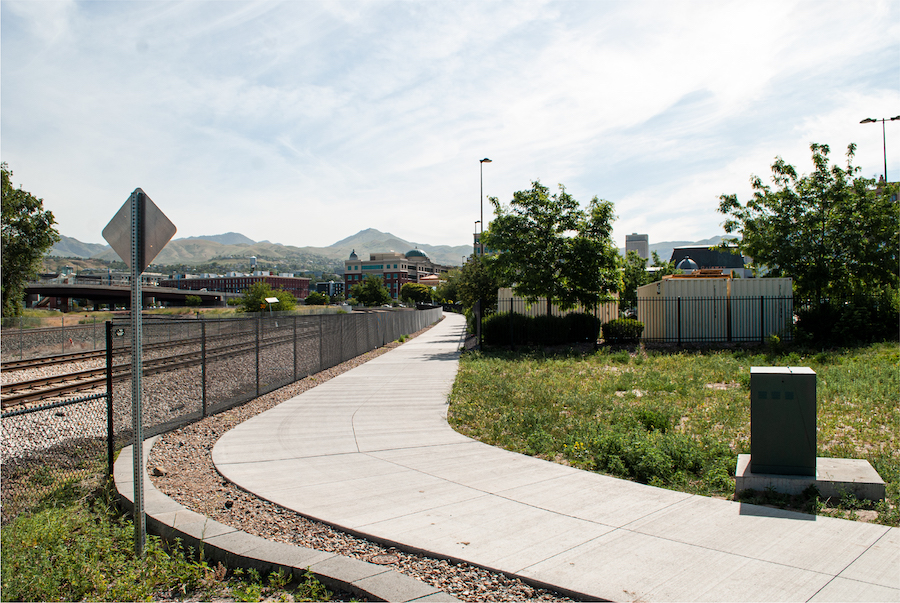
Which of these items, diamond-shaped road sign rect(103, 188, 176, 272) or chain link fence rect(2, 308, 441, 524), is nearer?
diamond-shaped road sign rect(103, 188, 176, 272)

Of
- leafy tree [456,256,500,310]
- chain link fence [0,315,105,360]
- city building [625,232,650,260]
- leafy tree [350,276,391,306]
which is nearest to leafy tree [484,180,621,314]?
leafy tree [456,256,500,310]

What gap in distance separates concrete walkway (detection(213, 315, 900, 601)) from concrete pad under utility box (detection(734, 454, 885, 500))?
0.42 metres

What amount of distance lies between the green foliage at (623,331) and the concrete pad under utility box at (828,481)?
17.7 meters

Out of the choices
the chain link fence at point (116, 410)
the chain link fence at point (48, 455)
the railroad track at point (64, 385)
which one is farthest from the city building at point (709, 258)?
the chain link fence at point (48, 455)

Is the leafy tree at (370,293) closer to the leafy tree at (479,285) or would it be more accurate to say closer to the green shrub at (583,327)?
the leafy tree at (479,285)

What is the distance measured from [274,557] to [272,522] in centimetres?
101

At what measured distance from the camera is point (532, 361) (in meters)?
18.3

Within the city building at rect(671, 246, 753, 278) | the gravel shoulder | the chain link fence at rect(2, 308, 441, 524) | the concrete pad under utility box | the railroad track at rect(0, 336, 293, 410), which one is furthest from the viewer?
the city building at rect(671, 246, 753, 278)

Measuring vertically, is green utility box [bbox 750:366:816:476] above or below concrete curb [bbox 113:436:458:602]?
above

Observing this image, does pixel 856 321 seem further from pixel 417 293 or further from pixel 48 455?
pixel 417 293

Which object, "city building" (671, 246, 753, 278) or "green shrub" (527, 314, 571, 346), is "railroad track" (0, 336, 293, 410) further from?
"city building" (671, 246, 753, 278)

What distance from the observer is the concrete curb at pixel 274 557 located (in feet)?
12.6

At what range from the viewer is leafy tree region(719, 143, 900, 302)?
69.1 feet

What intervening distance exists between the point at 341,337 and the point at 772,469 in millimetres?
16061
